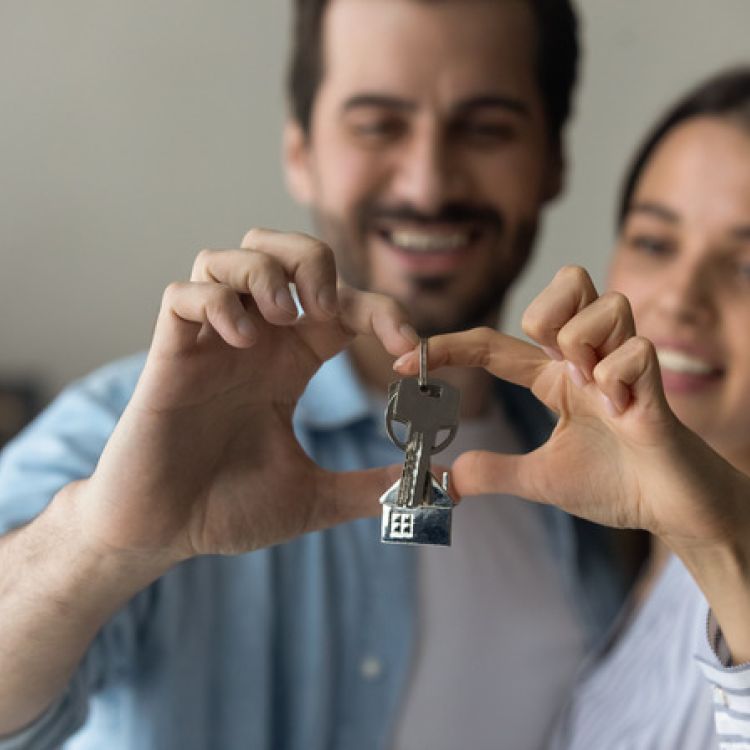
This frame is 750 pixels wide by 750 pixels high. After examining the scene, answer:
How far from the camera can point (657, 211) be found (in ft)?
4.58

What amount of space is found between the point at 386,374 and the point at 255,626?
1.54ft

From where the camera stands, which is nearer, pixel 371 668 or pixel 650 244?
pixel 371 668

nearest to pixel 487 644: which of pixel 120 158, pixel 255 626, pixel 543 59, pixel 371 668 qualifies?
pixel 371 668

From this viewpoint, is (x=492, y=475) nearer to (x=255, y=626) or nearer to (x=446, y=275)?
(x=255, y=626)

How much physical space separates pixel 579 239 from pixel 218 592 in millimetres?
1250

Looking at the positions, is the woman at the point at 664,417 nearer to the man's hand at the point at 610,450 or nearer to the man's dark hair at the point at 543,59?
the man's hand at the point at 610,450

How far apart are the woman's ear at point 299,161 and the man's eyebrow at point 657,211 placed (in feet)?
1.82

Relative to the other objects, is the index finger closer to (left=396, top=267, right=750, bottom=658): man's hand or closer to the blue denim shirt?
(left=396, top=267, right=750, bottom=658): man's hand

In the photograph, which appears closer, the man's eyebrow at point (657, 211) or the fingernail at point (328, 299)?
the fingernail at point (328, 299)

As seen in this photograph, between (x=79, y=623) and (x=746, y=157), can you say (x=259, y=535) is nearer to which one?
(x=79, y=623)

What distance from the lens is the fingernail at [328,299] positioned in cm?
80

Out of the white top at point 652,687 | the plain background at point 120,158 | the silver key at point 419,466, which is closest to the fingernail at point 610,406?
the silver key at point 419,466

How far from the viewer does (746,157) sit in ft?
4.44

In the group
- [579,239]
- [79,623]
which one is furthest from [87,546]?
[579,239]
